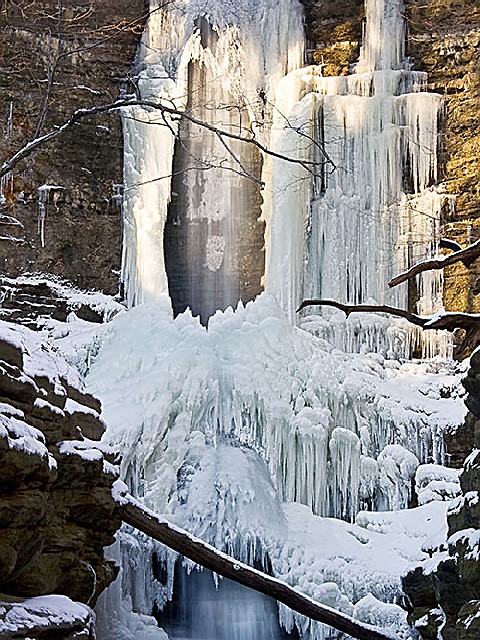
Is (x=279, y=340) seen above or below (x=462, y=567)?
above

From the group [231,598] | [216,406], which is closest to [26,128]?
[216,406]

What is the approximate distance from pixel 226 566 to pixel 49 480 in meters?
1.99

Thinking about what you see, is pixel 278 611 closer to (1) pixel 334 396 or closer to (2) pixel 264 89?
(1) pixel 334 396

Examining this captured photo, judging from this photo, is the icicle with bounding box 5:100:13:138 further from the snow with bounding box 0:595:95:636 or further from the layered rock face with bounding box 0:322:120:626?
the snow with bounding box 0:595:95:636

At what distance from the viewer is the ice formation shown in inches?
351

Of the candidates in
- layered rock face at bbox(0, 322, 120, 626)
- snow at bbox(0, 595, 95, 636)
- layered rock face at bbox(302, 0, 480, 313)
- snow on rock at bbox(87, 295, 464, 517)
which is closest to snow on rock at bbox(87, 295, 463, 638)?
snow on rock at bbox(87, 295, 464, 517)

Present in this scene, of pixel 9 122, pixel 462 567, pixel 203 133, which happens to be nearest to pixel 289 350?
pixel 203 133

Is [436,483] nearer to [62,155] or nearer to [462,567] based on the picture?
[462,567]

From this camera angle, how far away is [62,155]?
12.9 metres

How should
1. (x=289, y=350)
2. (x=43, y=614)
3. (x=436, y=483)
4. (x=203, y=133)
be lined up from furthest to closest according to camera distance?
1. (x=203, y=133)
2. (x=289, y=350)
3. (x=436, y=483)
4. (x=43, y=614)

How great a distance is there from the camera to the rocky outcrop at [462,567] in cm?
565

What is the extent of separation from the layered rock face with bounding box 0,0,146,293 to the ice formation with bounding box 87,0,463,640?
481mm

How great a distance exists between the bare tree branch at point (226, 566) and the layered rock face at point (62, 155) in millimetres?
6554

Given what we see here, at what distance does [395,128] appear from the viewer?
484 inches
